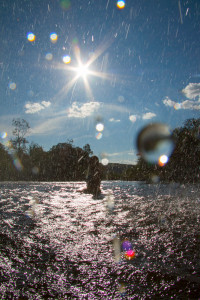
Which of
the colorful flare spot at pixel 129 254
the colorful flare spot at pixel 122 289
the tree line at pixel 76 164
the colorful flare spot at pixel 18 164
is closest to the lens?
the colorful flare spot at pixel 122 289

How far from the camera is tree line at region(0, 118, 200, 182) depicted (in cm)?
4338

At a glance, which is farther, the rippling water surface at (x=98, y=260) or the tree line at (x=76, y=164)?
the tree line at (x=76, y=164)

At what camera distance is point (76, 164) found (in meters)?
71.3

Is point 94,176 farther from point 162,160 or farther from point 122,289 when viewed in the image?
point 162,160

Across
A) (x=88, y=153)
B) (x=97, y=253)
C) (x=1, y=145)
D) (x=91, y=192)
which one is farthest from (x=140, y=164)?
(x=97, y=253)

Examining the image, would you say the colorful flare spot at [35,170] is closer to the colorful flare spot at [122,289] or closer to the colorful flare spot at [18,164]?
the colorful flare spot at [18,164]

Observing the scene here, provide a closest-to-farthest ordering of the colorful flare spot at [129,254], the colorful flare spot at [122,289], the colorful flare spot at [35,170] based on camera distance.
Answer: the colorful flare spot at [122,289]
the colorful flare spot at [129,254]
the colorful flare spot at [35,170]

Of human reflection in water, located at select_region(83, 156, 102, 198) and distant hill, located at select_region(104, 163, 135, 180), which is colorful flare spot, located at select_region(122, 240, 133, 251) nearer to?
human reflection in water, located at select_region(83, 156, 102, 198)

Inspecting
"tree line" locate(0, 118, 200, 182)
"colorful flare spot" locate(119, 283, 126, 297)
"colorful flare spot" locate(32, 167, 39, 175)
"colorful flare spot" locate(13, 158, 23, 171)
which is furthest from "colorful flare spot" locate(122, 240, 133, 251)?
"colorful flare spot" locate(13, 158, 23, 171)

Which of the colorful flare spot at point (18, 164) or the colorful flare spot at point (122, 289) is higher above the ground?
the colorful flare spot at point (18, 164)

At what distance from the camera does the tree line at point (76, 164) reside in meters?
43.4

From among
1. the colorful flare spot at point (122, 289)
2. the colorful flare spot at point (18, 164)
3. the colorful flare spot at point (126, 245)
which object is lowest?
the colorful flare spot at point (126, 245)

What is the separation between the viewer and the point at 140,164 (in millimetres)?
57875

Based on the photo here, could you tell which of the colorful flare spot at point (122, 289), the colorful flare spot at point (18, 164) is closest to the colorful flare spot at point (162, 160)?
the colorful flare spot at point (18, 164)
